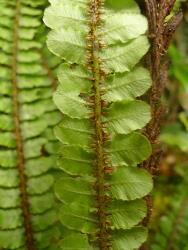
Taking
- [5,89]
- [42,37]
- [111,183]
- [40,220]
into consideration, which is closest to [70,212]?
[111,183]

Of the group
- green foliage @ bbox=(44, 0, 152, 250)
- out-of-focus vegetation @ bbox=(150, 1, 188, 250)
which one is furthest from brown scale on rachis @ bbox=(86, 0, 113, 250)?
out-of-focus vegetation @ bbox=(150, 1, 188, 250)

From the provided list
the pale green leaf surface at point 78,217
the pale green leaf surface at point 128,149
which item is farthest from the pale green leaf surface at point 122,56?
the pale green leaf surface at point 78,217

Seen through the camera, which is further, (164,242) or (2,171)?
(164,242)

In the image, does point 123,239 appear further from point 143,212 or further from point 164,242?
point 164,242

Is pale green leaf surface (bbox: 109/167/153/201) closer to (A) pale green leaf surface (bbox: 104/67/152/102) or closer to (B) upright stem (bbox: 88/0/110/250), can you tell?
(B) upright stem (bbox: 88/0/110/250)

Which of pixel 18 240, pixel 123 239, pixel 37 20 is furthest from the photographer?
pixel 37 20

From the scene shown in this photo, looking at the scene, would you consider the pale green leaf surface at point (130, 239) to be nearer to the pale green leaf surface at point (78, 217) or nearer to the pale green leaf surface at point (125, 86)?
the pale green leaf surface at point (78, 217)

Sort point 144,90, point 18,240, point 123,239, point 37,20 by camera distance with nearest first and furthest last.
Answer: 1. point 144,90
2. point 123,239
3. point 18,240
4. point 37,20

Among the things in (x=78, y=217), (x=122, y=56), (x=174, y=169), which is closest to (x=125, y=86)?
(x=122, y=56)
